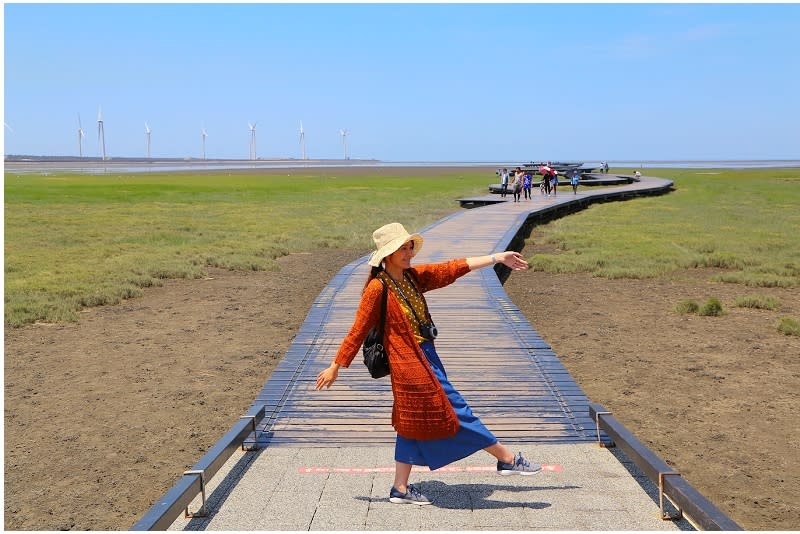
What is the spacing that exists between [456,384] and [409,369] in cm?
269

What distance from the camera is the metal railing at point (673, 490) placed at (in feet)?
12.9

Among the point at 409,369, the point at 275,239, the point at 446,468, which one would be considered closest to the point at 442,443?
the point at 409,369

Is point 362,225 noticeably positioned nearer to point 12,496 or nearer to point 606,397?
point 606,397

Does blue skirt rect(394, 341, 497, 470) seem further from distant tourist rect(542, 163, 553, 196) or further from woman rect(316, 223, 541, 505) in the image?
distant tourist rect(542, 163, 553, 196)

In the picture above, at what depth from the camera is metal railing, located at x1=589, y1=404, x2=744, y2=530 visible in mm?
3927

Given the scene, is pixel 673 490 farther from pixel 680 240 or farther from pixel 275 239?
pixel 680 240

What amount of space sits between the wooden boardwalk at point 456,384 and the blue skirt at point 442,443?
3.93 feet

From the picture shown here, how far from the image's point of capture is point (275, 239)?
2216 cm

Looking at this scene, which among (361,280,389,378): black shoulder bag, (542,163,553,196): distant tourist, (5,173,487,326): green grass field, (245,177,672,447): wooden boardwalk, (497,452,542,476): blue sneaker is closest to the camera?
(361,280,389,378): black shoulder bag

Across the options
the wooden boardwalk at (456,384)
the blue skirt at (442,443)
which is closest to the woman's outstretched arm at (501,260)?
the blue skirt at (442,443)

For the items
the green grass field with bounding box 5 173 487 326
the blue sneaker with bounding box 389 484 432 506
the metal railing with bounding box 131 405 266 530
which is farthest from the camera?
the green grass field with bounding box 5 173 487 326

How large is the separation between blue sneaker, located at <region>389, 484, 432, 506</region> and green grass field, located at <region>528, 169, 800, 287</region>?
12.0 m

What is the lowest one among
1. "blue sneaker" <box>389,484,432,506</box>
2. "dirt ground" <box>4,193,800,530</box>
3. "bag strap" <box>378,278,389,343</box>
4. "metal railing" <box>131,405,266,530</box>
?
"dirt ground" <box>4,193,800,530</box>

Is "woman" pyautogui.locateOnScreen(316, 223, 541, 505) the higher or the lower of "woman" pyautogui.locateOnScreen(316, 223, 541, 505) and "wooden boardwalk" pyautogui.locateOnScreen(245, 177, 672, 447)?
the higher
